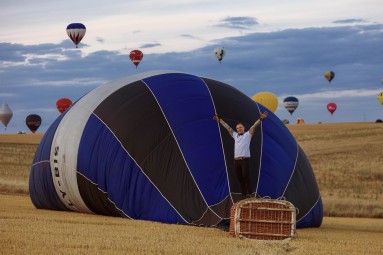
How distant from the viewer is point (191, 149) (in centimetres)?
1762

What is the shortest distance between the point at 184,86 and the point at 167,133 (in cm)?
176

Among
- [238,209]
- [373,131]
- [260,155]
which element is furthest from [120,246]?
[373,131]

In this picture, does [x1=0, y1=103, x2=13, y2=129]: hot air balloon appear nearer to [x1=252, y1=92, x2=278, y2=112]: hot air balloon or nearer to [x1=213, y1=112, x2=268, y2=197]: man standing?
[x1=252, y1=92, x2=278, y2=112]: hot air balloon

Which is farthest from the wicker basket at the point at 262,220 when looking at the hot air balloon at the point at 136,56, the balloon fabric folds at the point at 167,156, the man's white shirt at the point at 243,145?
the hot air balloon at the point at 136,56

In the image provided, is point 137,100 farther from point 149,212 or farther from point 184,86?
point 149,212

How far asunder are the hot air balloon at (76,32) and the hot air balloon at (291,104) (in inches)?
1152

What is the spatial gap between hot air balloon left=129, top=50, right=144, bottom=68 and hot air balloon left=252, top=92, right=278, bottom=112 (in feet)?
41.1

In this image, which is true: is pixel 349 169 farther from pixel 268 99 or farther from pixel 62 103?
pixel 62 103

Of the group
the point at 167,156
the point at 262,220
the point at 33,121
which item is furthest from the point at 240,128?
the point at 33,121

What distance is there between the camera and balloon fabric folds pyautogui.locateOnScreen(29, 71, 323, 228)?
1725cm

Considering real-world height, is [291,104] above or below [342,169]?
above

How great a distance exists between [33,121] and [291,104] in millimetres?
26831

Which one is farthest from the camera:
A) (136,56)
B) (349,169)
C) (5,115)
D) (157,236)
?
(5,115)

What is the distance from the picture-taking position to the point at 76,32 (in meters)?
66.7
